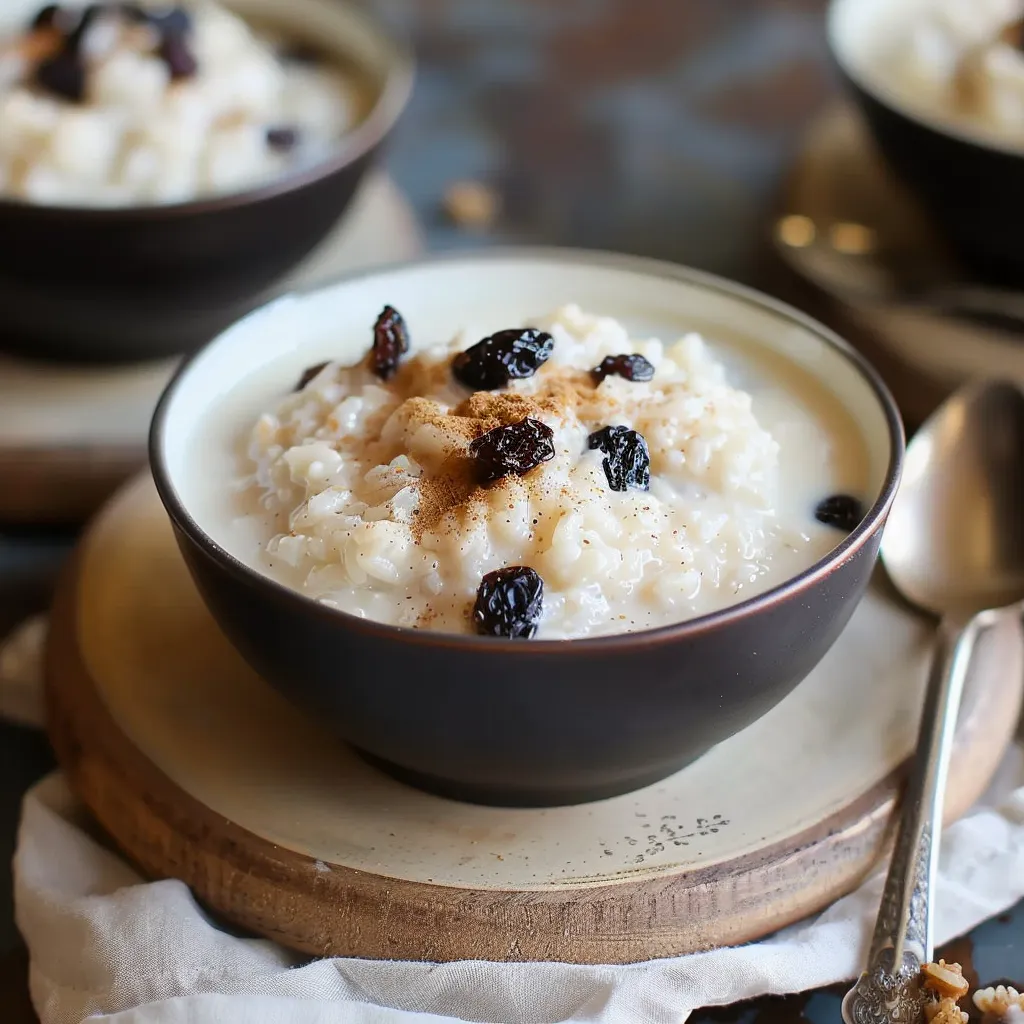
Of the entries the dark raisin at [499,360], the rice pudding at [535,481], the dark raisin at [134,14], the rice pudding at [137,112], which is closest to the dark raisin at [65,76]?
the rice pudding at [137,112]

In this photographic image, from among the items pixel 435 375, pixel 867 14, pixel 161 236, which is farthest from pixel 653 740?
pixel 867 14

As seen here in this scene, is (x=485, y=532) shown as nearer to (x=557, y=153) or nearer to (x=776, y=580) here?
(x=776, y=580)

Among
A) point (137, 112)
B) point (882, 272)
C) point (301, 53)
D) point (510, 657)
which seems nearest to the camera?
point (510, 657)

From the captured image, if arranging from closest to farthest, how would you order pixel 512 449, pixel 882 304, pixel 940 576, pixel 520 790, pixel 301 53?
pixel 512 449, pixel 520 790, pixel 940 576, pixel 882 304, pixel 301 53

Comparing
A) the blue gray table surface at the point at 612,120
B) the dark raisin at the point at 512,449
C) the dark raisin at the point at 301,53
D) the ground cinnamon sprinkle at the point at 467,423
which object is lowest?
the blue gray table surface at the point at 612,120

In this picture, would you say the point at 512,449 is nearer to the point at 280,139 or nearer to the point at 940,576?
the point at 940,576

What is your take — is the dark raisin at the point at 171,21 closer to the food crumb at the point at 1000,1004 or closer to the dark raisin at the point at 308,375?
the dark raisin at the point at 308,375

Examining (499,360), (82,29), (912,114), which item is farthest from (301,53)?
(499,360)
